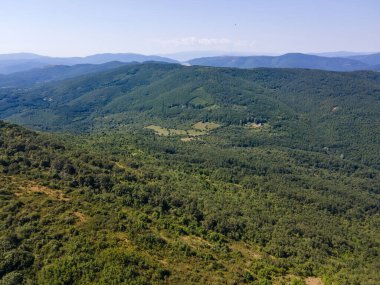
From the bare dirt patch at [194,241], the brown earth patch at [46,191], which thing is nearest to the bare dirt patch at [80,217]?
the brown earth patch at [46,191]

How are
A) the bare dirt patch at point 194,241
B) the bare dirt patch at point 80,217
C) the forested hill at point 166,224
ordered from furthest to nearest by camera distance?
the bare dirt patch at point 194,241
the bare dirt patch at point 80,217
the forested hill at point 166,224

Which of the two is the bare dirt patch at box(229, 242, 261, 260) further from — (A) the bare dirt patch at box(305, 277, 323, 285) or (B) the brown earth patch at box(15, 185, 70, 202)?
(B) the brown earth patch at box(15, 185, 70, 202)

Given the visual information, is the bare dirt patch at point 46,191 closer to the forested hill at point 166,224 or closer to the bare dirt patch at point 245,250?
the forested hill at point 166,224

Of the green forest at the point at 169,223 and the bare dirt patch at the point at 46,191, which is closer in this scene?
the green forest at the point at 169,223

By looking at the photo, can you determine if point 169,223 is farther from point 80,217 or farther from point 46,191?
point 46,191

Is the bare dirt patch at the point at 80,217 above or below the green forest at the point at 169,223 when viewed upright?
above

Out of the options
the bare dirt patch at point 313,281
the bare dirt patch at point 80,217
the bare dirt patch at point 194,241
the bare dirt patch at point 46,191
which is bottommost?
the bare dirt patch at point 313,281

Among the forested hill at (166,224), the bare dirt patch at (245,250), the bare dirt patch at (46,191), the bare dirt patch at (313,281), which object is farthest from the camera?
the bare dirt patch at (245,250)

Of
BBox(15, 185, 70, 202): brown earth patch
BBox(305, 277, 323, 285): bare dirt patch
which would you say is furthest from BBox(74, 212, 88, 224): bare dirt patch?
BBox(305, 277, 323, 285): bare dirt patch

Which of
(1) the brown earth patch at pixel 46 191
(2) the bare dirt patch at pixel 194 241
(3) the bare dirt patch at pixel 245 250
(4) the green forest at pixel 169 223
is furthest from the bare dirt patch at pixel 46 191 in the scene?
(3) the bare dirt patch at pixel 245 250
